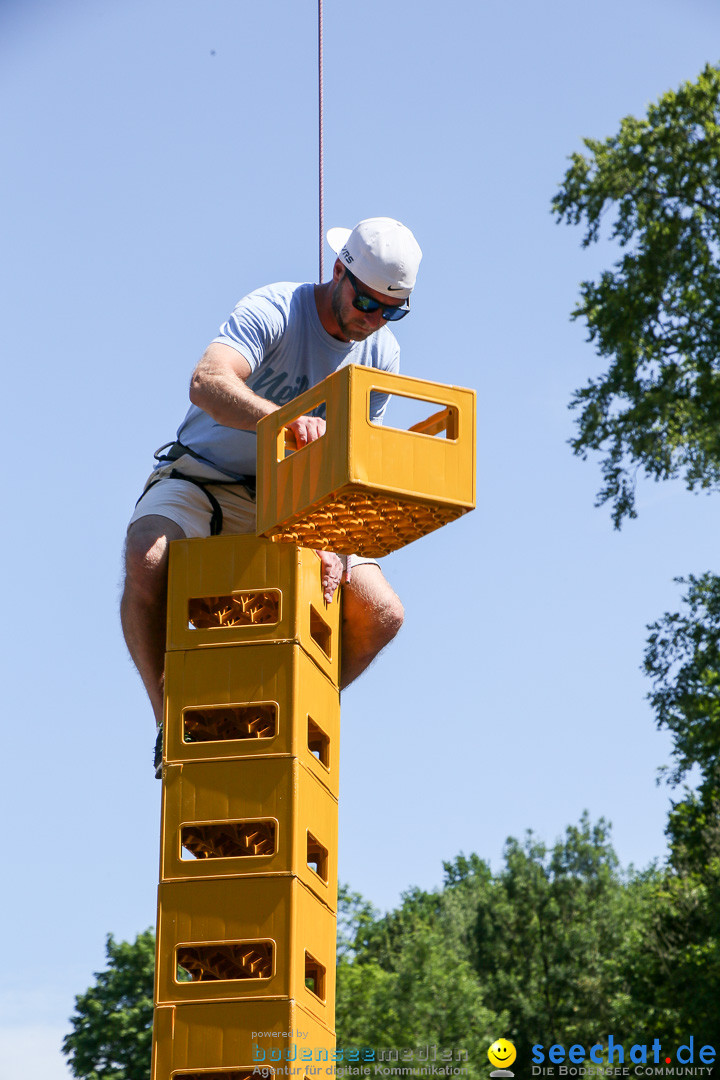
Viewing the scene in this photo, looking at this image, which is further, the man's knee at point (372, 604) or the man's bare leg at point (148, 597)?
the man's knee at point (372, 604)

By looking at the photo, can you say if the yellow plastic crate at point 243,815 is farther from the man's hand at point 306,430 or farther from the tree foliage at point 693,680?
the tree foliage at point 693,680

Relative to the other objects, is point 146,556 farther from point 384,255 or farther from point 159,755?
point 384,255

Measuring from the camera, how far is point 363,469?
4.92 meters

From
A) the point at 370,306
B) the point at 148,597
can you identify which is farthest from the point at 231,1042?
the point at 370,306

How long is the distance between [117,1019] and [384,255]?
4097 cm

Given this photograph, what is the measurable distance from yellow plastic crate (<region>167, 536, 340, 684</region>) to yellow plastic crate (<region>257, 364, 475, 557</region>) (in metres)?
0.19

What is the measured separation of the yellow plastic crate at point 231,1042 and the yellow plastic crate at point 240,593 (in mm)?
1222

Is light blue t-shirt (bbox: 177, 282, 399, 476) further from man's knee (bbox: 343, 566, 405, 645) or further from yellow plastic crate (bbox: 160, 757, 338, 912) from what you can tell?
yellow plastic crate (bbox: 160, 757, 338, 912)

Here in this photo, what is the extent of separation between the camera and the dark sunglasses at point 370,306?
6.13 meters

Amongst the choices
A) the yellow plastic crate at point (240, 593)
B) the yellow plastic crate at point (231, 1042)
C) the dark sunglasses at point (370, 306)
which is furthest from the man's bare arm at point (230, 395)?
the yellow plastic crate at point (231, 1042)

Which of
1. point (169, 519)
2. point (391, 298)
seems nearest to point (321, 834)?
point (169, 519)

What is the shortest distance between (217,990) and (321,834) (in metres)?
0.73

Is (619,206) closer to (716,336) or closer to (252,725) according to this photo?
(716,336)

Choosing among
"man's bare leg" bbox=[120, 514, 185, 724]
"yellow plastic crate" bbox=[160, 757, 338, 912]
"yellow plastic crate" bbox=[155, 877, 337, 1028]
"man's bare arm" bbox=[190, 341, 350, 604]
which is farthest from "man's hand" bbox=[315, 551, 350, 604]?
"yellow plastic crate" bbox=[155, 877, 337, 1028]
